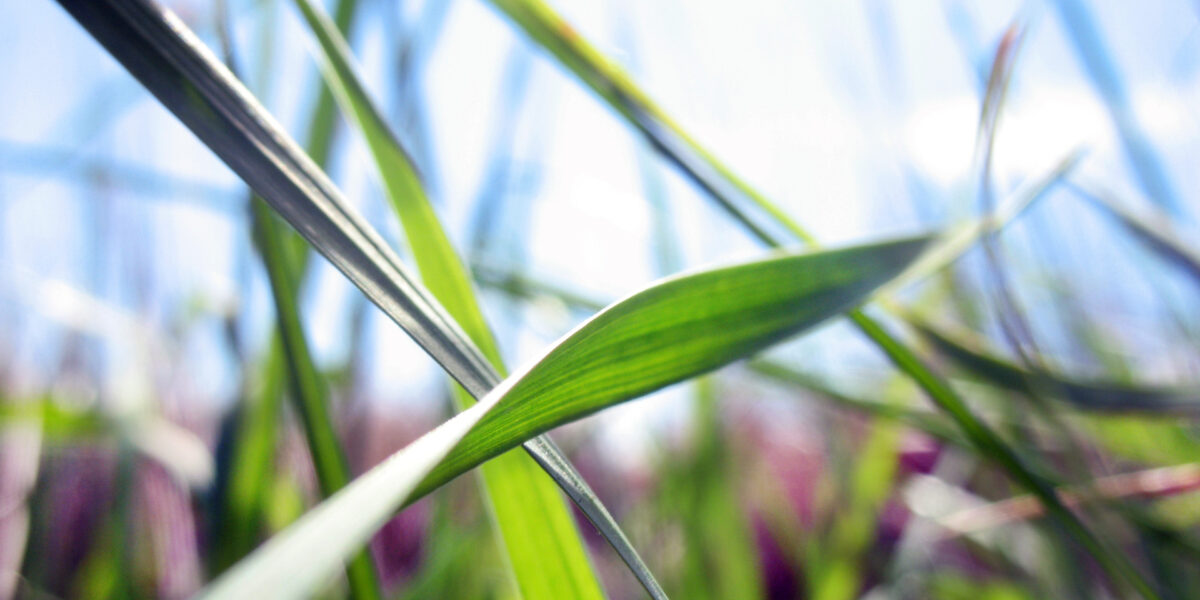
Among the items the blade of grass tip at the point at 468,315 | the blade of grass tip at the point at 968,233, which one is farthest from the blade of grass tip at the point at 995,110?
the blade of grass tip at the point at 468,315

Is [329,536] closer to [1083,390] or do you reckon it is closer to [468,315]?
[468,315]

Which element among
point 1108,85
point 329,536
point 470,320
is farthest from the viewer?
point 1108,85

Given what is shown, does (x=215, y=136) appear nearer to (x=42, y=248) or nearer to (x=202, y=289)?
(x=202, y=289)

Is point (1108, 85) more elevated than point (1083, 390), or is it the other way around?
point (1108, 85)

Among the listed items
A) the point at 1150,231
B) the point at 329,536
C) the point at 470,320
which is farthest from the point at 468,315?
the point at 1150,231

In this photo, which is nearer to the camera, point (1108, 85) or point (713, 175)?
point (713, 175)

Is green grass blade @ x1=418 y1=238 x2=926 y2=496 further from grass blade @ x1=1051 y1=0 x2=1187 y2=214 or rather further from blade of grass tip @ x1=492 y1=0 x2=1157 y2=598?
grass blade @ x1=1051 y1=0 x2=1187 y2=214

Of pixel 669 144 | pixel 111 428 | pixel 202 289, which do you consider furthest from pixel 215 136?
pixel 202 289

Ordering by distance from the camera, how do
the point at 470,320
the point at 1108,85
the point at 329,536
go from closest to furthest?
1. the point at 329,536
2. the point at 470,320
3. the point at 1108,85
